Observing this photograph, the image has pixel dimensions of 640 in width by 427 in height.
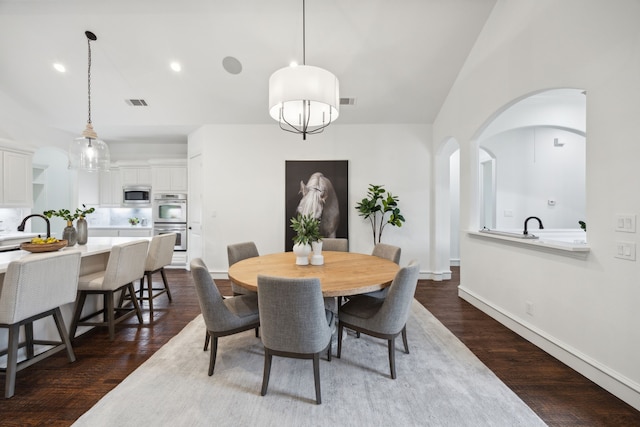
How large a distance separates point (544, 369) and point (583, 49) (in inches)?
97.1

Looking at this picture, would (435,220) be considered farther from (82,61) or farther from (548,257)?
(82,61)

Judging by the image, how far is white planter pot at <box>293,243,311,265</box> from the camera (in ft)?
8.29

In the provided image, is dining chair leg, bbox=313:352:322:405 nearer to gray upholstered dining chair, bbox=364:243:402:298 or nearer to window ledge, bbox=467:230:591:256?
gray upholstered dining chair, bbox=364:243:402:298

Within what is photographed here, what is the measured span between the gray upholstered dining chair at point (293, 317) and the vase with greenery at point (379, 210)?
319 centimetres

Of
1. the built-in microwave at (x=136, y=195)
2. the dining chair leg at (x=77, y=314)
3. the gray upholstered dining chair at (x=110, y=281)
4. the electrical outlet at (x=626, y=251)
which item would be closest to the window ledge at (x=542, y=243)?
the electrical outlet at (x=626, y=251)

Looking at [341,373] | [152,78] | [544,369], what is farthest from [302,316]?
[152,78]

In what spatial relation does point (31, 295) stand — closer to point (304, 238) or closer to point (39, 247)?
point (39, 247)

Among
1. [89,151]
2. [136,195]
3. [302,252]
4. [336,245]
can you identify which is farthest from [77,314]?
[136,195]

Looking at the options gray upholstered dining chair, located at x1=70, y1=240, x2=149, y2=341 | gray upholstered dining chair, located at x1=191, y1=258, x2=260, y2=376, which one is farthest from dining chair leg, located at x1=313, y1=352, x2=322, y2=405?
gray upholstered dining chair, located at x1=70, y1=240, x2=149, y2=341

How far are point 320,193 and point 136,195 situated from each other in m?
4.00

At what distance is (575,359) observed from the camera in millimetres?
2279

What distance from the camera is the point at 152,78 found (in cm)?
427

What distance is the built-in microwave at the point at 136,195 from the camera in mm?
6137

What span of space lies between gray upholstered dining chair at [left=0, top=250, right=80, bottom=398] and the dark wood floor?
174mm
